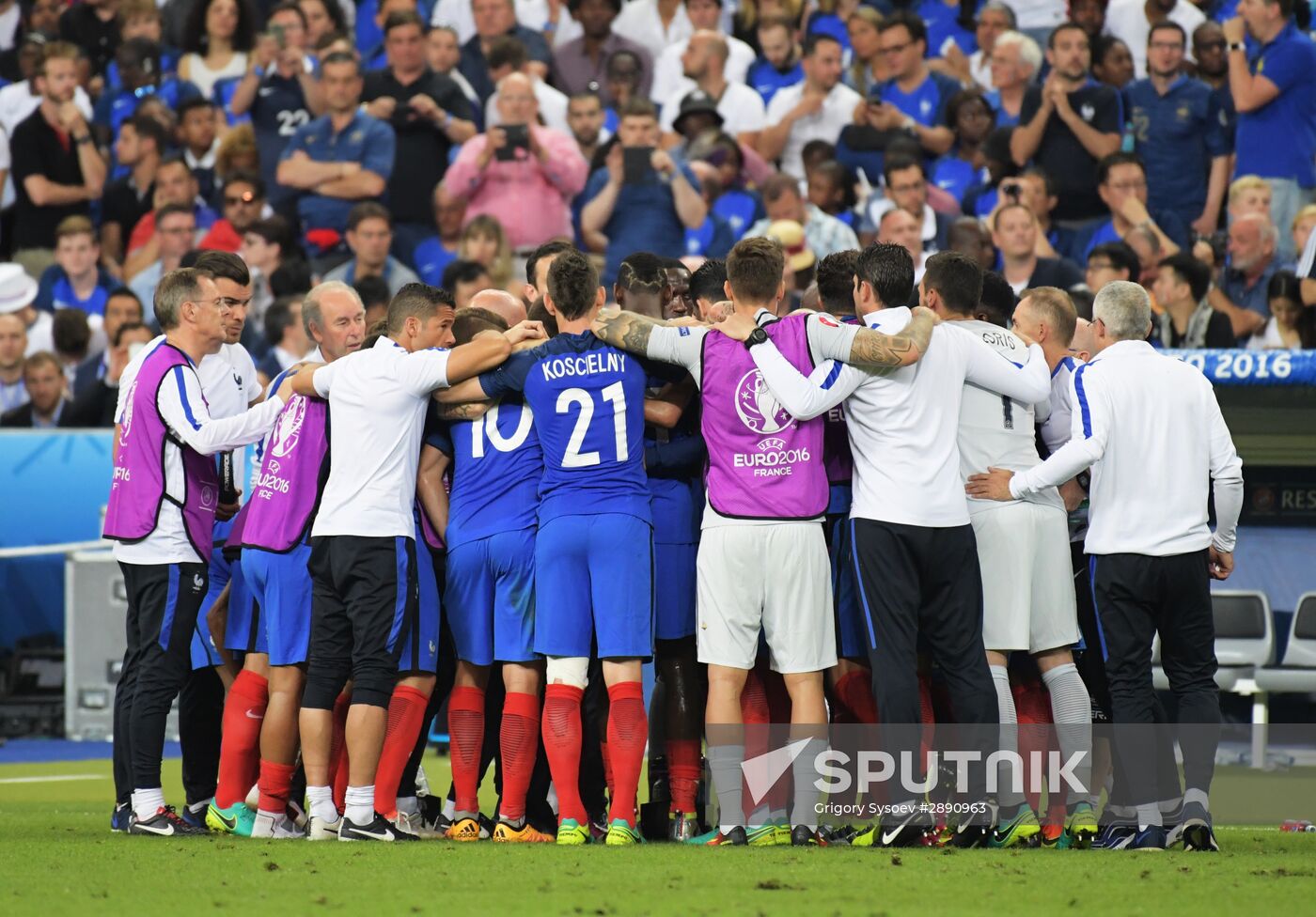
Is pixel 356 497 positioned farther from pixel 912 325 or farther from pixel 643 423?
pixel 912 325

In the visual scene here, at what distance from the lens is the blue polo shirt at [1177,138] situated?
13.1 metres

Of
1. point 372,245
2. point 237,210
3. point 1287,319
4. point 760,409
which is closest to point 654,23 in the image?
point 372,245

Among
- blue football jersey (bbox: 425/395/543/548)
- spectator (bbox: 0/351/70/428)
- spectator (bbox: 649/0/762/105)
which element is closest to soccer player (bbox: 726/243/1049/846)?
blue football jersey (bbox: 425/395/543/548)

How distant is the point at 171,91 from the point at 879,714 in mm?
12081

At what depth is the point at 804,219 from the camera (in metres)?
13.3

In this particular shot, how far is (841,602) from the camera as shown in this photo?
7105mm

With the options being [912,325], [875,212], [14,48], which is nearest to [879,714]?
[912,325]

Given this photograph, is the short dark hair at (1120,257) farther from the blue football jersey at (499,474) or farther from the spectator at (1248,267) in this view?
Result: the blue football jersey at (499,474)

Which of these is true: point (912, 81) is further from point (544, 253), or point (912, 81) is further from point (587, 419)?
point (587, 419)

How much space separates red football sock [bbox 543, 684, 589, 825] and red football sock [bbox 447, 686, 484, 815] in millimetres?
449

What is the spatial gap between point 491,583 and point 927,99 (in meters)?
8.57

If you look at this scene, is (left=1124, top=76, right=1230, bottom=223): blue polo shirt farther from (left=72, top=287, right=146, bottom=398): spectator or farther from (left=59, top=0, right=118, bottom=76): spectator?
(left=59, top=0, right=118, bottom=76): spectator

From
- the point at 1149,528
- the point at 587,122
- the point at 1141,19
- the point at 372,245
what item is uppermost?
the point at 1141,19

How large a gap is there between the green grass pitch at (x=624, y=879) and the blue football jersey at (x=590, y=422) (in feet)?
4.45
